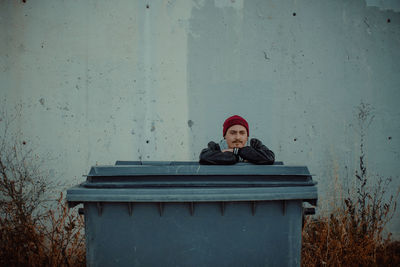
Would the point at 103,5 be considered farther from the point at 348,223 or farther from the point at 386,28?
the point at 348,223

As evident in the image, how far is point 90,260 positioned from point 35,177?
6.58ft

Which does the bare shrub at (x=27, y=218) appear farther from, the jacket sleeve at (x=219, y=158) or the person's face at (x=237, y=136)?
the person's face at (x=237, y=136)

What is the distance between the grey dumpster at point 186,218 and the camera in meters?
A: 1.42

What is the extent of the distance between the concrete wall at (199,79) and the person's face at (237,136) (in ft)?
2.32

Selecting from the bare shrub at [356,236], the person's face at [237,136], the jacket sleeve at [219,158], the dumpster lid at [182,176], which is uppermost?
the person's face at [237,136]

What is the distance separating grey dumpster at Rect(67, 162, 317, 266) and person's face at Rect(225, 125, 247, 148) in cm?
88

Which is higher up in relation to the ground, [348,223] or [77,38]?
[77,38]

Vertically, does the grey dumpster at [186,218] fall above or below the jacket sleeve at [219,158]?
below

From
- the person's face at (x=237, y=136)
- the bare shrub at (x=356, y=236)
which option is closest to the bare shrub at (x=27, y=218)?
the person's face at (x=237, y=136)

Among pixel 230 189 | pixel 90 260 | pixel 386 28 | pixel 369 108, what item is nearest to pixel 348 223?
pixel 369 108

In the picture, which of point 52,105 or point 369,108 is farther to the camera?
point 369,108

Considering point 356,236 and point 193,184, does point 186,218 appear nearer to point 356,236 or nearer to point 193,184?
point 193,184

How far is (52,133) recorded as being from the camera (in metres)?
3.01

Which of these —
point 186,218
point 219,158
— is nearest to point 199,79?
point 219,158
